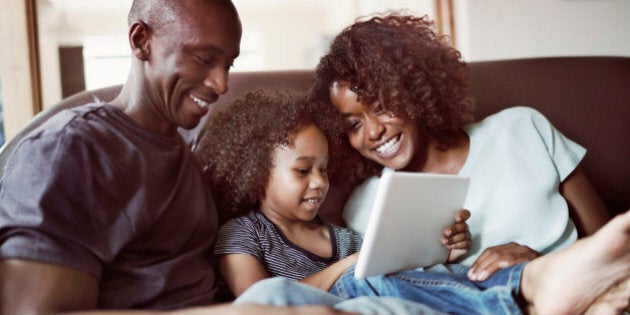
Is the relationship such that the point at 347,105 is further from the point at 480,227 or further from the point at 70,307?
the point at 70,307

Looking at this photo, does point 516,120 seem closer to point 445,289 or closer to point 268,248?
point 445,289

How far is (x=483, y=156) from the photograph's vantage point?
1.40 m

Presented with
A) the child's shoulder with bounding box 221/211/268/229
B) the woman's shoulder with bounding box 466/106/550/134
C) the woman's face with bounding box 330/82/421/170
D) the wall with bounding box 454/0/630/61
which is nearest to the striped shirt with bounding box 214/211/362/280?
the child's shoulder with bounding box 221/211/268/229

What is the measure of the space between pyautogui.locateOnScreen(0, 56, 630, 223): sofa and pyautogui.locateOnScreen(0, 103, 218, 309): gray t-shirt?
520 millimetres

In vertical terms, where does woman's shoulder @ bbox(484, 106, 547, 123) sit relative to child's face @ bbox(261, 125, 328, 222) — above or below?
above

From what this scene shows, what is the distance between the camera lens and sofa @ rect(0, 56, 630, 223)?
1564 millimetres

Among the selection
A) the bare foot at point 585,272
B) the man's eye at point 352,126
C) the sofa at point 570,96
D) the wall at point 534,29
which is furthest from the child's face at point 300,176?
the wall at point 534,29

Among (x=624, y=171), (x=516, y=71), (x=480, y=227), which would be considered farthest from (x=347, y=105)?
(x=624, y=171)

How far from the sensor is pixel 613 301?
2.90ft

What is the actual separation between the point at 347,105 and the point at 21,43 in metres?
1.24

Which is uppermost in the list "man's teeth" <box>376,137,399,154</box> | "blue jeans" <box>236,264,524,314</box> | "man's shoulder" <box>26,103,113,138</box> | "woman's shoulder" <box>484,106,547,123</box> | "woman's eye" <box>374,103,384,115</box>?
"man's shoulder" <box>26,103,113,138</box>

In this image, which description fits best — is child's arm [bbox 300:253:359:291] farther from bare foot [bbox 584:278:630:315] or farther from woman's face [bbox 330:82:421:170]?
bare foot [bbox 584:278:630:315]

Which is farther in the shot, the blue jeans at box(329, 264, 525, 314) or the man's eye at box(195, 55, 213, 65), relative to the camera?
the man's eye at box(195, 55, 213, 65)

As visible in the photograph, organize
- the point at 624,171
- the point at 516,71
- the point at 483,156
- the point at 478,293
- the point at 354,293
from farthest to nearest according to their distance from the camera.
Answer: the point at 516,71
the point at 624,171
the point at 483,156
the point at 354,293
the point at 478,293
